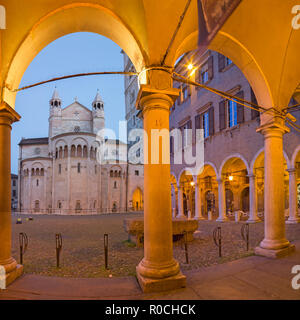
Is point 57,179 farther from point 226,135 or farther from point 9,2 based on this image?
point 9,2

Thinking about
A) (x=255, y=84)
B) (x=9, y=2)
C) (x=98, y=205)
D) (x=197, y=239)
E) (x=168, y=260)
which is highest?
(x=9, y=2)

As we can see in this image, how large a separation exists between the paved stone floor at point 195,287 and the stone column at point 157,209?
22cm

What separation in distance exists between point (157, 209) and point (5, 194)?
10.3ft

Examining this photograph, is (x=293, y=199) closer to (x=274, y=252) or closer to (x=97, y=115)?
(x=274, y=252)

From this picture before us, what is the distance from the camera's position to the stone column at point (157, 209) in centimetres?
427

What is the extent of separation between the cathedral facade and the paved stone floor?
36.2 meters

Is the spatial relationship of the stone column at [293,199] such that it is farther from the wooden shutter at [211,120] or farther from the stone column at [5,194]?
the stone column at [5,194]

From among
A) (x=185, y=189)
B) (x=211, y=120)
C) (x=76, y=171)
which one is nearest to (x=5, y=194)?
(x=211, y=120)

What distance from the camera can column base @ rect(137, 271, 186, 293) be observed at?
414 cm

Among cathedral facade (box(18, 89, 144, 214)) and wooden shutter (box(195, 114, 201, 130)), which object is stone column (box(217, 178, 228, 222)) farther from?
cathedral facade (box(18, 89, 144, 214))

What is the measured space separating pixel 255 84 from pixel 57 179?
39.0 metres
